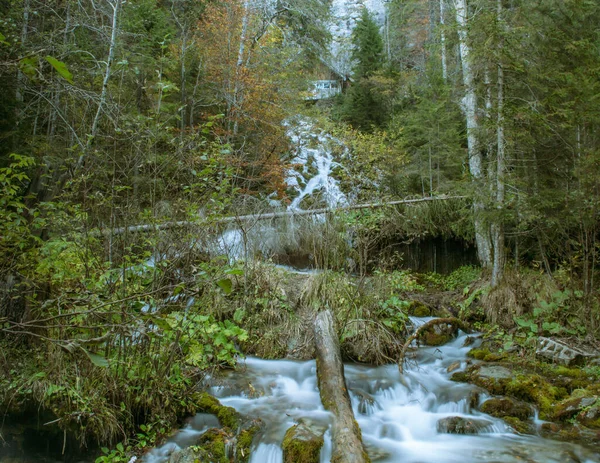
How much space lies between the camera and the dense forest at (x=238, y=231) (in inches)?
165

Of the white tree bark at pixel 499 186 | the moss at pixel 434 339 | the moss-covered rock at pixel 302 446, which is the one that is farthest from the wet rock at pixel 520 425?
the white tree bark at pixel 499 186

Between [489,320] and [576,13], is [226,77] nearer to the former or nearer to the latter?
[576,13]

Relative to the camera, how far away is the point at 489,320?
8219 mm

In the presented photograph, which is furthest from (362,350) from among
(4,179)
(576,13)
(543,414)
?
(576,13)

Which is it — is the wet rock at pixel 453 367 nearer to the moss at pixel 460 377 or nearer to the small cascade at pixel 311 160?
the moss at pixel 460 377

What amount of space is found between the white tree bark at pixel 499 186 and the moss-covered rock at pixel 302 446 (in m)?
5.52

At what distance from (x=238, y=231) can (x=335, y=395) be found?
4474 mm

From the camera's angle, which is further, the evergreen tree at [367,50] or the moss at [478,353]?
the evergreen tree at [367,50]

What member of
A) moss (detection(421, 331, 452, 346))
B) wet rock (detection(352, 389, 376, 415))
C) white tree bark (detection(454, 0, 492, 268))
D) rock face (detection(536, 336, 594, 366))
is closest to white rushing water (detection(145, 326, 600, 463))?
wet rock (detection(352, 389, 376, 415))

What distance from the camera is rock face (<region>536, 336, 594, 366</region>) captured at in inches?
242

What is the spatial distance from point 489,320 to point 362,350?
3.22 meters

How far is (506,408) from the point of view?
5.14 metres

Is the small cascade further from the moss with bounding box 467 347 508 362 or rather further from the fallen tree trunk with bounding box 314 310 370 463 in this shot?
the fallen tree trunk with bounding box 314 310 370 463

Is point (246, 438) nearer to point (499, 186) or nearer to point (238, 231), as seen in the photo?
point (238, 231)
